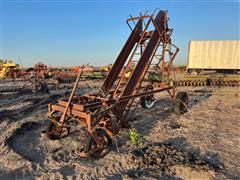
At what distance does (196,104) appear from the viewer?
34.4 feet

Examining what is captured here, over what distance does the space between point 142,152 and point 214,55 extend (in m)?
20.3

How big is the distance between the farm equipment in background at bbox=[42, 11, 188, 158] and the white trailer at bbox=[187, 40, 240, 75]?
1552cm

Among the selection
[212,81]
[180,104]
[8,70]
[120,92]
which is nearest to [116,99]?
[120,92]

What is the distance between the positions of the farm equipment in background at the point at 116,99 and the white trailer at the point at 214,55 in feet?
50.9

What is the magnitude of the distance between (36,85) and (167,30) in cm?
1006

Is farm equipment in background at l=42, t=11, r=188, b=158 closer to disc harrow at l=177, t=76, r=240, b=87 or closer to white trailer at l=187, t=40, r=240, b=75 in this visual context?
disc harrow at l=177, t=76, r=240, b=87

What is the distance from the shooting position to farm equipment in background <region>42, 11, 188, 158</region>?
188 inches

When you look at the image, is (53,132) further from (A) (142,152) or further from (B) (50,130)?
(A) (142,152)

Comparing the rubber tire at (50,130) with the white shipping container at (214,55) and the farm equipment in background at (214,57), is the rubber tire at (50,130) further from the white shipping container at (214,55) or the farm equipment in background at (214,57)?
the white shipping container at (214,55)

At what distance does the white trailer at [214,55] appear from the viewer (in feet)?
69.9

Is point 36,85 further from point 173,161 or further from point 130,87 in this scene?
point 173,161

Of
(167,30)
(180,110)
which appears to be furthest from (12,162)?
(167,30)

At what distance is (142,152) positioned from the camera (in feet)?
15.8

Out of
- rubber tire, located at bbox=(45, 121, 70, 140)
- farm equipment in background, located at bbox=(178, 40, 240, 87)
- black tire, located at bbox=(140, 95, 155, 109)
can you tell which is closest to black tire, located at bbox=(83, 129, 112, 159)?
rubber tire, located at bbox=(45, 121, 70, 140)
